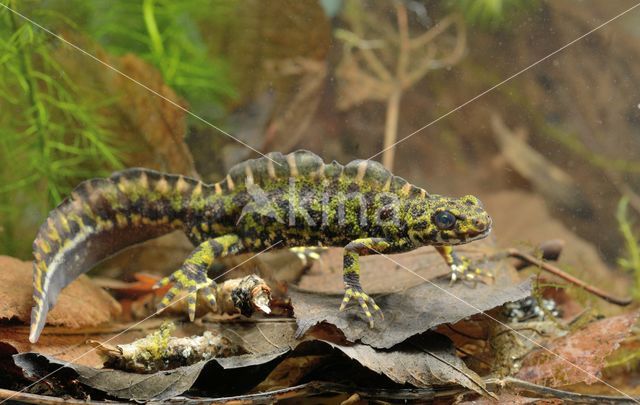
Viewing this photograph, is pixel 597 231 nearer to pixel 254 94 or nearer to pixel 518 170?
pixel 518 170

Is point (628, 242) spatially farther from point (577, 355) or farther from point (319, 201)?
point (319, 201)

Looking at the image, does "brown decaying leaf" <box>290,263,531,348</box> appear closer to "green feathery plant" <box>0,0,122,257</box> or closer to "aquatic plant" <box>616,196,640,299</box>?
"aquatic plant" <box>616,196,640,299</box>

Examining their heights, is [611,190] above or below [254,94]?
below

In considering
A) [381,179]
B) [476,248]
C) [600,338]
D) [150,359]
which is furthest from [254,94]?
[600,338]

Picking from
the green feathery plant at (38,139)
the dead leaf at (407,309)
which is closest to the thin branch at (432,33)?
the dead leaf at (407,309)

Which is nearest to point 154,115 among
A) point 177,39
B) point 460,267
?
point 177,39

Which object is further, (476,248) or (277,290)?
(476,248)

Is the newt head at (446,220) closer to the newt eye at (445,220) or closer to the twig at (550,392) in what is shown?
the newt eye at (445,220)
